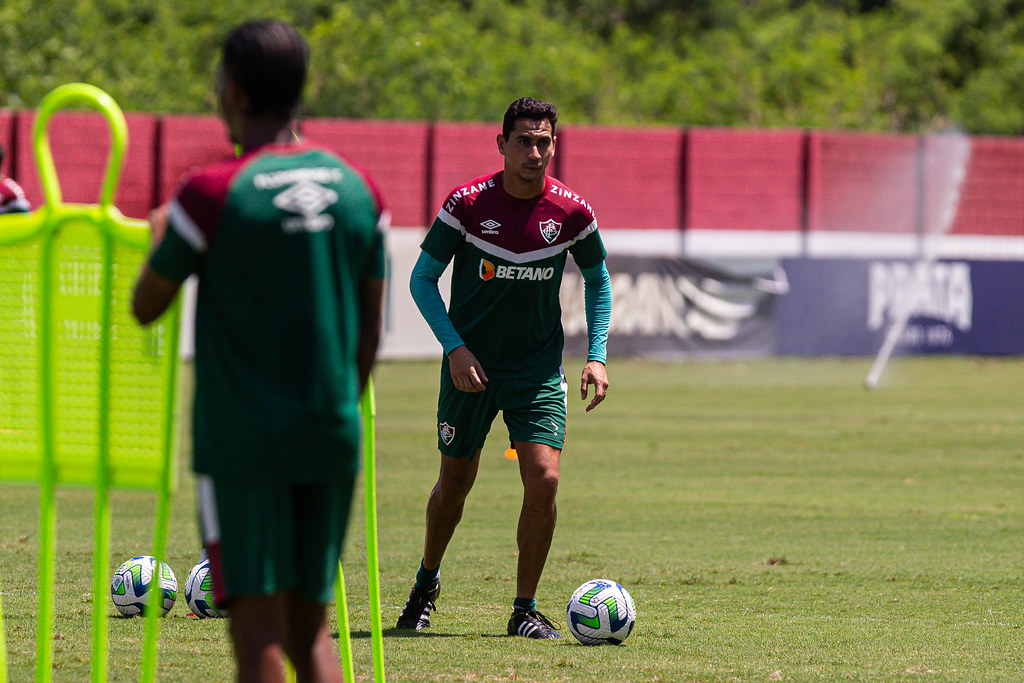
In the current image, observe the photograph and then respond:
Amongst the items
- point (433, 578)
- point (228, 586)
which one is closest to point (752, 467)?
point (433, 578)

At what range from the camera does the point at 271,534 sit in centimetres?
359

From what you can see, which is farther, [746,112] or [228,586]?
[746,112]

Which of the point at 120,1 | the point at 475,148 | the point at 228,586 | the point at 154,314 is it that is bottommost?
the point at 228,586

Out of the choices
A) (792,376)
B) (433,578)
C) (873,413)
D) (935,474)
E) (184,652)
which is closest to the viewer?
(184,652)

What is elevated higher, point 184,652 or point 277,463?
point 277,463

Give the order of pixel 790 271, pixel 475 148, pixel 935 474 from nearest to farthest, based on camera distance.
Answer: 1. pixel 935 474
2. pixel 790 271
3. pixel 475 148

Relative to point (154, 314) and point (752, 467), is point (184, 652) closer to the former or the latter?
point (154, 314)

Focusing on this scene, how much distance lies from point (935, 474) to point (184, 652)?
7.98 m

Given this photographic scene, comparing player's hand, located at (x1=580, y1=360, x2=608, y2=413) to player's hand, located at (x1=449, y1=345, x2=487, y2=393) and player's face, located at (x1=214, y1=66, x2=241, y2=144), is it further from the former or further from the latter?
player's face, located at (x1=214, y1=66, x2=241, y2=144)

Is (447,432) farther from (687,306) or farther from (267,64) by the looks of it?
(687,306)

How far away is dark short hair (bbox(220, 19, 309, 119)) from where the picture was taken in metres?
3.53

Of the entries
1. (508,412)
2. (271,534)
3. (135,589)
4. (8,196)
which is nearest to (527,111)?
(508,412)

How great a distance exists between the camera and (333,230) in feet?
11.7

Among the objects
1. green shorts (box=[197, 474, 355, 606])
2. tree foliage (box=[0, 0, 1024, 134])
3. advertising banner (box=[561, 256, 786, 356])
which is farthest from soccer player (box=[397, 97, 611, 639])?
tree foliage (box=[0, 0, 1024, 134])
